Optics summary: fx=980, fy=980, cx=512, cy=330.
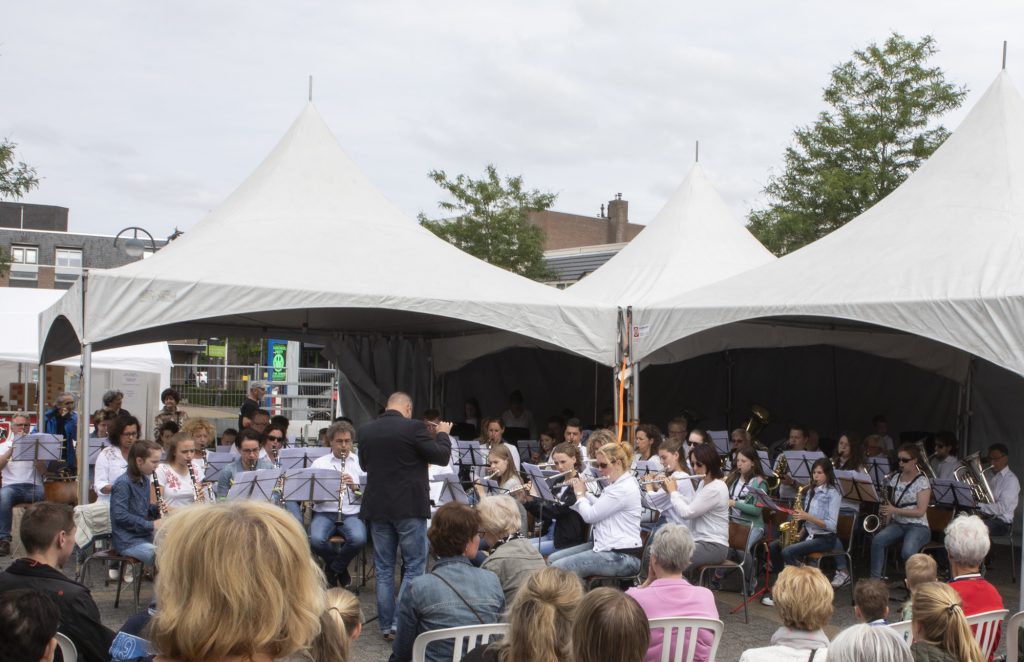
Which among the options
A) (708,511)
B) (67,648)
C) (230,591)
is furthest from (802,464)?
(230,591)

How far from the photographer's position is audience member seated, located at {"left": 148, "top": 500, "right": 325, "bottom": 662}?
64.7 inches

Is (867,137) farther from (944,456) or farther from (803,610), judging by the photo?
(803,610)

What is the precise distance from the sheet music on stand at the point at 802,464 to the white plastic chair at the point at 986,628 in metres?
4.02

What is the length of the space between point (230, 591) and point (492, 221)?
24526 millimetres

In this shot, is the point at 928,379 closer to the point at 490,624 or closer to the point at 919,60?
the point at 919,60

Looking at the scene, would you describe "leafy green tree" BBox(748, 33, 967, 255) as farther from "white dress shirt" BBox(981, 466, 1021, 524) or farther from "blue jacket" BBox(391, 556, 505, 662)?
"blue jacket" BBox(391, 556, 505, 662)

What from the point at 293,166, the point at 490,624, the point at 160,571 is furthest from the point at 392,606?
the point at 293,166

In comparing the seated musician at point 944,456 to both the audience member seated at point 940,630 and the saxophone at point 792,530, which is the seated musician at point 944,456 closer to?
the saxophone at point 792,530

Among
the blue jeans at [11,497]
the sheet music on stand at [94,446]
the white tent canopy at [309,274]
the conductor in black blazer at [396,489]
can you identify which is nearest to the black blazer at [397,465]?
the conductor in black blazer at [396,489]

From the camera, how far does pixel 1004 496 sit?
28.3ft

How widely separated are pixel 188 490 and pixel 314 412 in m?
12.6

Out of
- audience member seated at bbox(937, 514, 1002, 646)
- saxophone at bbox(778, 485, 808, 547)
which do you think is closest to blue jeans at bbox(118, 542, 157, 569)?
saxophone at bbox(778, 485, 808, 547)

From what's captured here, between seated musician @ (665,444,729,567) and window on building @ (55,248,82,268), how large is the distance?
4646 cm

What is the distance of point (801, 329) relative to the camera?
39.4ft
